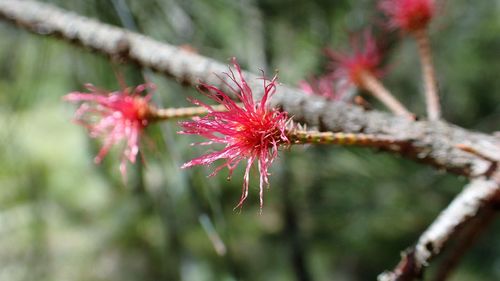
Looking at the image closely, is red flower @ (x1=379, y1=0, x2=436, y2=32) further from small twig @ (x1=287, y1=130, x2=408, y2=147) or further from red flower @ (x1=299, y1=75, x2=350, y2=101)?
small twig @ (x1=287, y1=130, x2=408, y2=147)

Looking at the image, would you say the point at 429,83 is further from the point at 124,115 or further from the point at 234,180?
the point at 234,180

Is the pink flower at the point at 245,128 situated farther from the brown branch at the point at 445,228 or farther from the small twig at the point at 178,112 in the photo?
the brown branch at the point at 445,228

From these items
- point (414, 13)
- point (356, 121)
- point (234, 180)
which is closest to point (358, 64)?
point (414, 13)

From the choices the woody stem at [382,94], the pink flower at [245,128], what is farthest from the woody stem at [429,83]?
the pink flower at [245,128]

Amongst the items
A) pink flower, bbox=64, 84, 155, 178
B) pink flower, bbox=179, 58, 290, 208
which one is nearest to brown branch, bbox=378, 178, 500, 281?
pink flower, bbox=179, 58, 290, 208

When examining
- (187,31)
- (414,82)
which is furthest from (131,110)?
(414,82)

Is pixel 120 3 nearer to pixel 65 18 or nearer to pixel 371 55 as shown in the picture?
pixel 65 18
